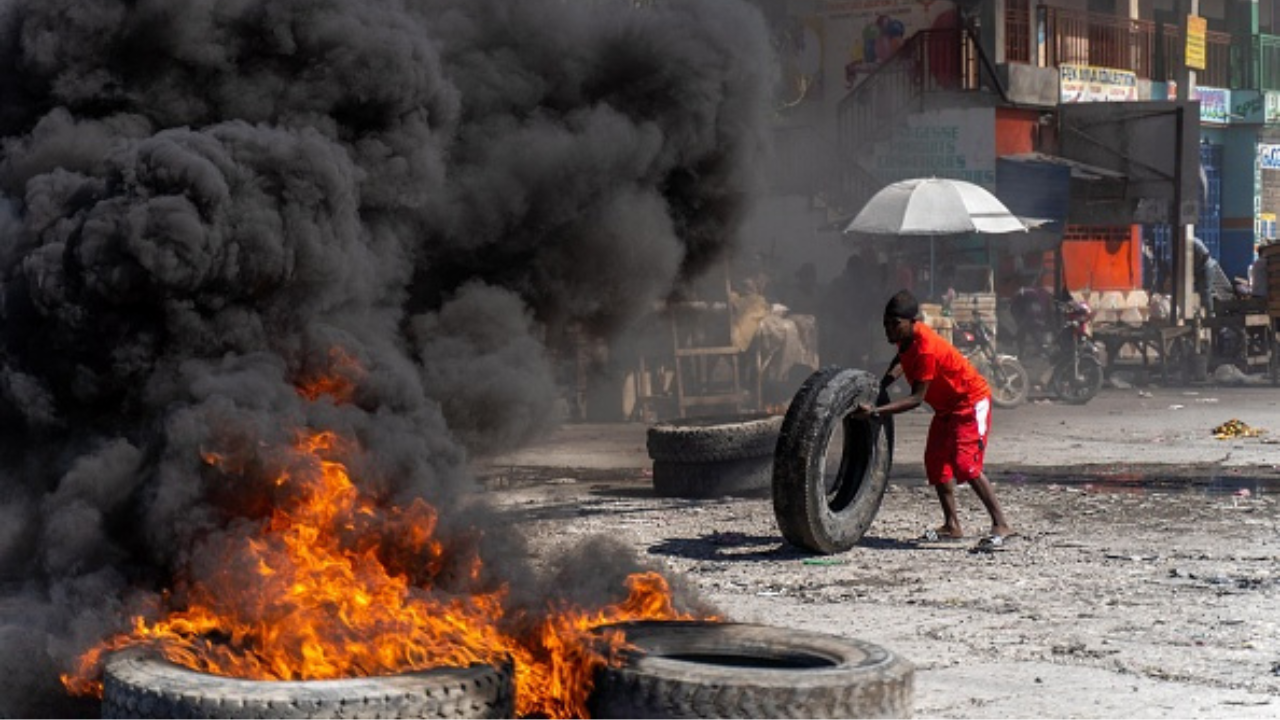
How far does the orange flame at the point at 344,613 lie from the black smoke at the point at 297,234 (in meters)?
0.13

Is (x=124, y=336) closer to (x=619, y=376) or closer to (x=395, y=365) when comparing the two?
(x=395, y=365)

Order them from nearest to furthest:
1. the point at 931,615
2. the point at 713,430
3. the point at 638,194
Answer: the point at 931,615
the point at 638,194
the point at 713,430

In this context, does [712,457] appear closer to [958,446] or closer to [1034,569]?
[958,446]

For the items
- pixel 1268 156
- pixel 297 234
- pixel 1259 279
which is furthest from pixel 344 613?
pixel 1268 156

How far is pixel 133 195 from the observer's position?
705 cm

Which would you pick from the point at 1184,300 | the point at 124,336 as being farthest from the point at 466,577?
the point at 1184,300

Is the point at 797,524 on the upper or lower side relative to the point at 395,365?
lower

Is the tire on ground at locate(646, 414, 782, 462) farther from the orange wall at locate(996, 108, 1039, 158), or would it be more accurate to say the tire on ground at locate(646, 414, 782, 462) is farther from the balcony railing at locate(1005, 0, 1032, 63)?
the balcony railing at locate(1005, 0, 1032, 63)

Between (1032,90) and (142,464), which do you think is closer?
(142,464)

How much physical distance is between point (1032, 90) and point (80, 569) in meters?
23.8

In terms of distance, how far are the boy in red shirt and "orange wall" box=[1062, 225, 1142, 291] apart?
19224mm

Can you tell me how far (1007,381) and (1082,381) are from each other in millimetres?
1298

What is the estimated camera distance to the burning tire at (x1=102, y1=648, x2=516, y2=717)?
5559 mm

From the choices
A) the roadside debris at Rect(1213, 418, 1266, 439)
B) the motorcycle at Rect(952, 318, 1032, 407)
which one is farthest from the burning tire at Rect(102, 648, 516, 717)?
the motorcycle at Rect(952, 318, 1032, 407)
